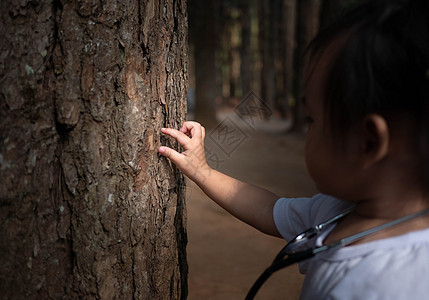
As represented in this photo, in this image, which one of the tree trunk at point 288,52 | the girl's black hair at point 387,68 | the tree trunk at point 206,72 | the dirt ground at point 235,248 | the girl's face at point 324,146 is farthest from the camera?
the tree trunk at point 288,52

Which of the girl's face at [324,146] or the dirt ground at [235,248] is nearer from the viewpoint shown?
the girl's face at [324,146]

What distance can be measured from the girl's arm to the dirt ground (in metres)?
0.49

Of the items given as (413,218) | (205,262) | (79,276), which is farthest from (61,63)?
(205,262)

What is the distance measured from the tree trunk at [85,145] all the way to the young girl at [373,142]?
0.51 meters

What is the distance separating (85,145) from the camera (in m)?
1.10

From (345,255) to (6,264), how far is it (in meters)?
0.88

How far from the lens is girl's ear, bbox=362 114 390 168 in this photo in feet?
2.82

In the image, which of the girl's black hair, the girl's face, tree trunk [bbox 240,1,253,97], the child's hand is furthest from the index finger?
tree trunk [bbox 240,1,253,97]

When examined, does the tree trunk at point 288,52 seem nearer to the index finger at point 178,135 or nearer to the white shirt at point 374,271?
the index finger at point 178,135

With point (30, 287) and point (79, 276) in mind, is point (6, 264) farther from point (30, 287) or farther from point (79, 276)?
point (79, 276)

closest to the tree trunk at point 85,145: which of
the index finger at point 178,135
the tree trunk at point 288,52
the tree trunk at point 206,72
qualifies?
the index finger at point 178,135

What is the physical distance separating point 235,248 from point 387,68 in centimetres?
269

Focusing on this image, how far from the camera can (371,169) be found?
94 centimetres

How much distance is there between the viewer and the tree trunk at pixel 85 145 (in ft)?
3.28
